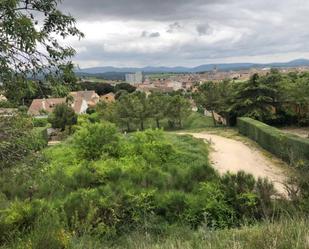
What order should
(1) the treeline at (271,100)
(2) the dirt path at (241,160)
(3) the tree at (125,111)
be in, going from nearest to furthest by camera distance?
(2) the dirt path at (241,160), (1) the treeline at (271,100), (3) the tree at (125,111)

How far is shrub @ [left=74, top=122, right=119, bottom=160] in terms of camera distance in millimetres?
19797

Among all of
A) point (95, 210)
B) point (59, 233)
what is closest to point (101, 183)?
point (95, 210)

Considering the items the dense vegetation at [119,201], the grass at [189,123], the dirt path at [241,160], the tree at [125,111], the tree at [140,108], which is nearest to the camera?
the dense vegetation at [119,201]

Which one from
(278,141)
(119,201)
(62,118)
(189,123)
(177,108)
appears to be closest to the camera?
(119,201)

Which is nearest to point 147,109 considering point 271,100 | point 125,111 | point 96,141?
point 125,111

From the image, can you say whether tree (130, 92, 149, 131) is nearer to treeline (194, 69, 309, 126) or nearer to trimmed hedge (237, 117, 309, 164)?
treeline (194, 69, 309, 126)

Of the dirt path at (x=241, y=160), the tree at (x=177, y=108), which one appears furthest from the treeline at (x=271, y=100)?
the dirt path at (x=241, y=160)

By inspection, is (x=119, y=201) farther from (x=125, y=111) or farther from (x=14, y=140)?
(x=125, y=111)

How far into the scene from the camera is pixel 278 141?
2306cm

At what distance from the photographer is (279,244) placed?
3.74 meters

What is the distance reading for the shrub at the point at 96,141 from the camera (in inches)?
779

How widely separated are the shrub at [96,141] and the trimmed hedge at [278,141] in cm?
782

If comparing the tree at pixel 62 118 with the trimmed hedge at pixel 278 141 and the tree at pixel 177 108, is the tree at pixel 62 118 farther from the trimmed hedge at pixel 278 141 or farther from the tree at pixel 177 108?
the trimmed hedge at pixel 278 141

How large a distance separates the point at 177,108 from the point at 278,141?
20.6m
